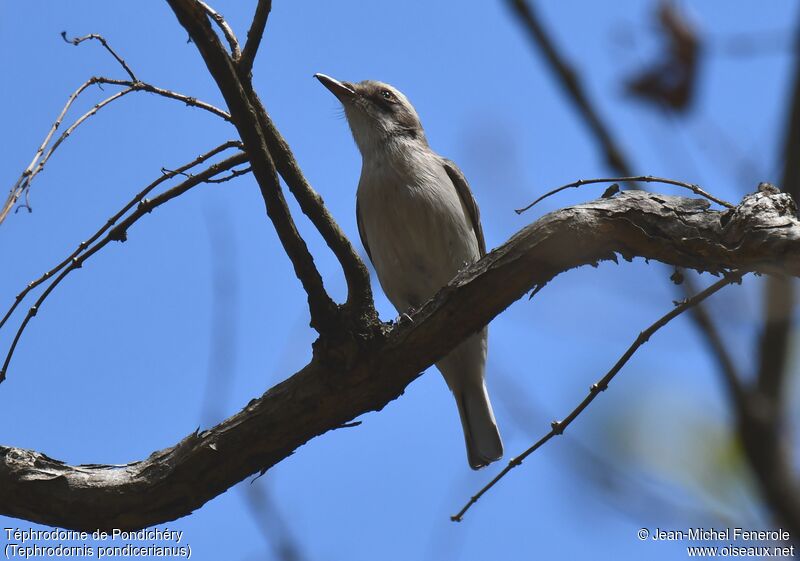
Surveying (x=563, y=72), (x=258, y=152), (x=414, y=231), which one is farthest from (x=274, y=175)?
(x=563, y=72)

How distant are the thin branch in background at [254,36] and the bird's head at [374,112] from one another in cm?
369

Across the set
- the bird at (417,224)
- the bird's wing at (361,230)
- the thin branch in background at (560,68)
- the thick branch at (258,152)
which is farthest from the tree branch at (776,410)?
the bird's wing at (361,230)

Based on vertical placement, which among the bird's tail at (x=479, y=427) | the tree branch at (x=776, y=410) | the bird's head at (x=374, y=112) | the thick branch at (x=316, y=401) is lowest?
the tree branch at (x=776, y=410)

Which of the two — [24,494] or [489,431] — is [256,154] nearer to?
[24,494]

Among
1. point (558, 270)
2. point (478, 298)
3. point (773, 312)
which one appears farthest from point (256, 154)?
point (773, 312)

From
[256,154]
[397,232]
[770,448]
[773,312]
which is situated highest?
[397,232]

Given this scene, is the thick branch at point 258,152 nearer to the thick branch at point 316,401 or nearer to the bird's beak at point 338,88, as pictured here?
the thick branch at point 316,401

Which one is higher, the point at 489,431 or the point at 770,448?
the point at 489,431

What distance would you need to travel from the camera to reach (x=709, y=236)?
446 centimetres

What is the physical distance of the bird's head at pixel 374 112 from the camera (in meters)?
8.10

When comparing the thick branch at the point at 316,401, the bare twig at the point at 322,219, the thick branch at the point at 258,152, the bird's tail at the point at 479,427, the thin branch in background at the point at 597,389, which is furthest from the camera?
the bird's tail at the point at 479,427

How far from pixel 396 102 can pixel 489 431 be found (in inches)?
134

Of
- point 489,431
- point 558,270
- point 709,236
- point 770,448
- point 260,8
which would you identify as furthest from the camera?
point 489,431

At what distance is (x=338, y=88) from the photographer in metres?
8.47
